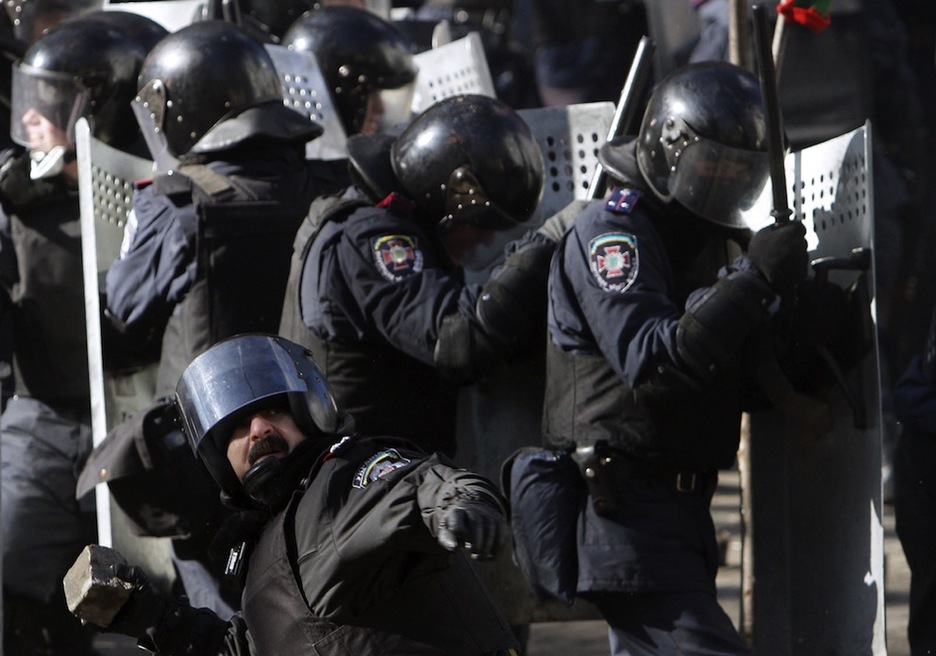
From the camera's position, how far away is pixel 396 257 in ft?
16.8

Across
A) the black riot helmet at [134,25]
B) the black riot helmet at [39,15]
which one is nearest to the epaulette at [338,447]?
the black riot helmet at [134,25]

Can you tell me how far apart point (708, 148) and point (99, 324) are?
2034 mm

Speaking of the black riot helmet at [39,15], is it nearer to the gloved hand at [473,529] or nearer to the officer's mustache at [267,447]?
the officer's mustache at [267,447]

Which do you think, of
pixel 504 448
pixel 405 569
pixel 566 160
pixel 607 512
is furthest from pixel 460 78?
pixel 405 569

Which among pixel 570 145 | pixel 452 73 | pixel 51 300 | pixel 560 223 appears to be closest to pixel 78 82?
pixel 51 300

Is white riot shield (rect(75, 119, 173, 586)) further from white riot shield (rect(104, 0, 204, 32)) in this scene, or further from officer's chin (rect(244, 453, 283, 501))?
officer's chin (rect(244, 453, 283, 501))

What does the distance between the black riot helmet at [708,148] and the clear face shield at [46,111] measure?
2.36 meters

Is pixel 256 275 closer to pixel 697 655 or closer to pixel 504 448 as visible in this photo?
pixel 504 448

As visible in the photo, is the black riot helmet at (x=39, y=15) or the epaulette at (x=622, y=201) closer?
the epaulette at (x=622, y=201)

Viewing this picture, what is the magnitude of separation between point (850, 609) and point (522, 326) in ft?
3.96

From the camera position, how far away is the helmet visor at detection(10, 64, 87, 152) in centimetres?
646

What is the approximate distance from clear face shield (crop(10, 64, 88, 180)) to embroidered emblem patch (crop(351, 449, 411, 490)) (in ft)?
10.8

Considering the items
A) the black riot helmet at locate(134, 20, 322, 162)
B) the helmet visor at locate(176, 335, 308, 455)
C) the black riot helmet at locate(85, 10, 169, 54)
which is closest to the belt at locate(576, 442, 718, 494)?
the helmet visor at locate(176, 335, 308, 455)

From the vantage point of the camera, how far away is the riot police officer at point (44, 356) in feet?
20.3
